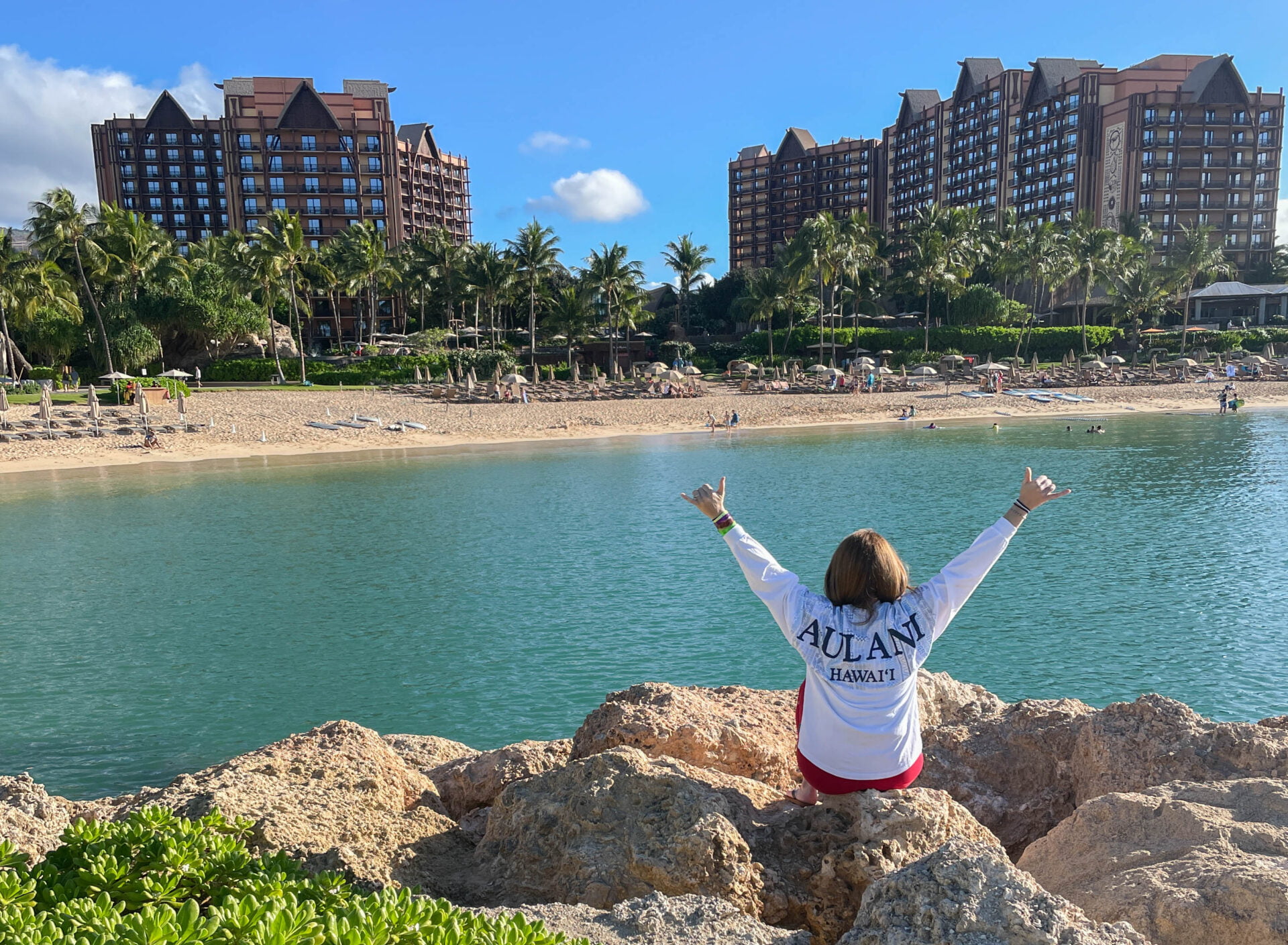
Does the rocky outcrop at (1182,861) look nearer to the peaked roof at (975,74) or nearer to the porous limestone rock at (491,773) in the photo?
the porous limestone rock at (491,773)

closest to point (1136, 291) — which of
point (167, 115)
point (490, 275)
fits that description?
point (490, 275)

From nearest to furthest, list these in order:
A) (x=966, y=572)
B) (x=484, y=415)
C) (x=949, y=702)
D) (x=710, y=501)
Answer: (x=966, y=572)
(x=710, y=501)
(x=949, y=702)
(x=484, y=415)

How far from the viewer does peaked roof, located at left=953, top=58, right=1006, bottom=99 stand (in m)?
117

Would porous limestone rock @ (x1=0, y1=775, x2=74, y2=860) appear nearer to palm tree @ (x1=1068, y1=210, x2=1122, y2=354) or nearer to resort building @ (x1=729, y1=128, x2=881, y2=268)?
palm tree @ (x1=1068, y1=210, x2=1122, y2=354)

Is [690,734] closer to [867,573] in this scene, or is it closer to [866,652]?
[866,652]

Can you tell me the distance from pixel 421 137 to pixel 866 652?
126 m

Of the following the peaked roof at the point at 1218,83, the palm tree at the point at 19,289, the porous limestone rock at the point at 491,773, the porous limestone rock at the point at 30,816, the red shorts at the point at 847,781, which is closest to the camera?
the red shorts at the point at 847,781

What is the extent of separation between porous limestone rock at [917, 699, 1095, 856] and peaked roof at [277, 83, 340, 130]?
111875mm

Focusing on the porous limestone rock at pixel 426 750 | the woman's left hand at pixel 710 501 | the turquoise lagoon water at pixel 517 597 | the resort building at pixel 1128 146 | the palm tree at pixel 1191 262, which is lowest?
the turquoise lagoon water at pixel 517 597

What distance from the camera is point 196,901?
3377mm

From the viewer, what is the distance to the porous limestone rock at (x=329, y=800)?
463 centimetres

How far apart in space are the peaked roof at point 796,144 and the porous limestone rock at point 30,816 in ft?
454

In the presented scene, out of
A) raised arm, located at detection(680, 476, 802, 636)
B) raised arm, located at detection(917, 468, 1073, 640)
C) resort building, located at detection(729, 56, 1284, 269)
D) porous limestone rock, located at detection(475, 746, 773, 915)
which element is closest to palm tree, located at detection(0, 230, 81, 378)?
porous limestone rock, located at detection(475, 746, 773, 915)

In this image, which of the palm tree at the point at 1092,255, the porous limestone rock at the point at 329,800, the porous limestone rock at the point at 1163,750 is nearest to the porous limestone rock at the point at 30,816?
the porous limestone rock at the point at 329,800
